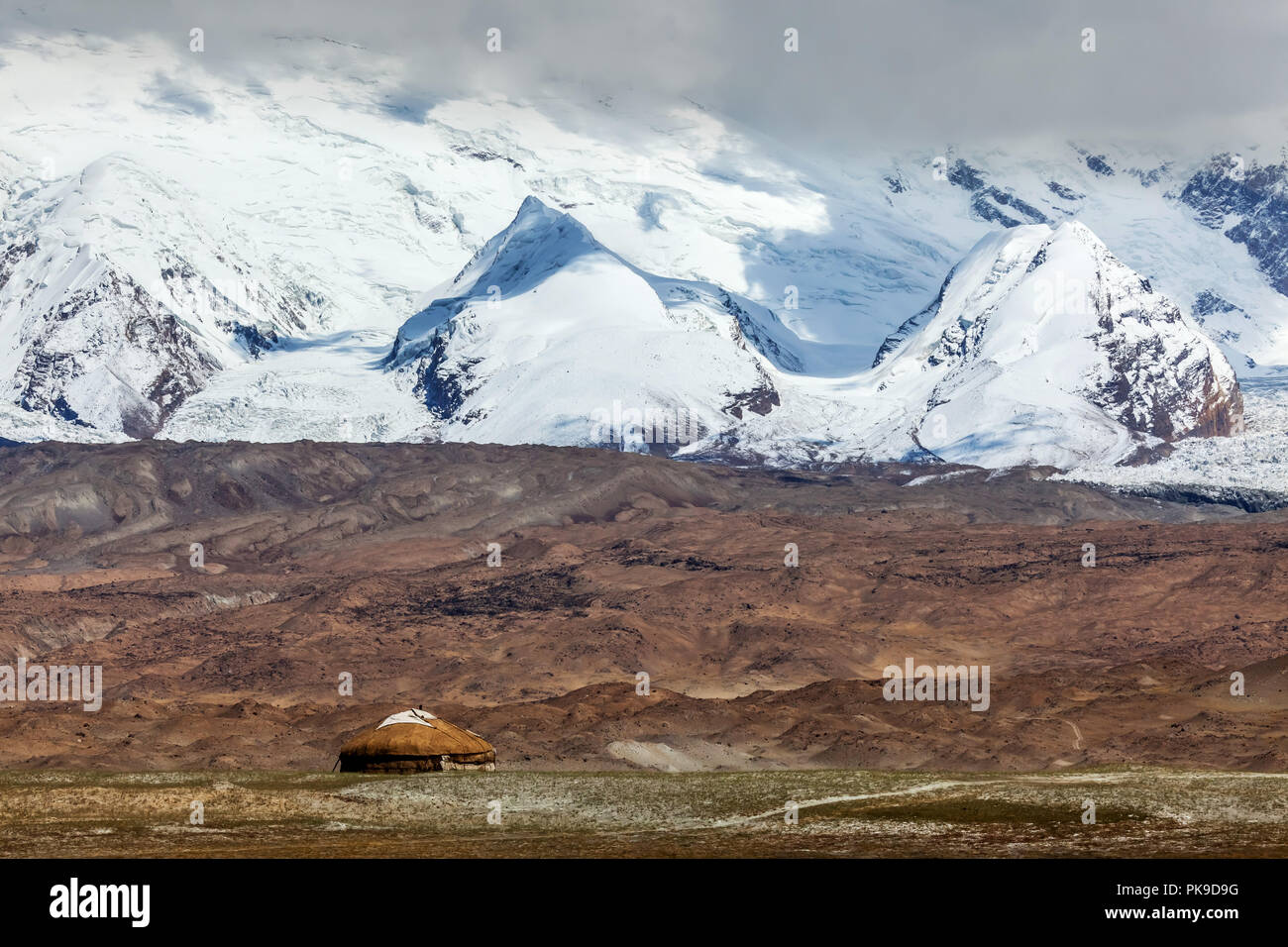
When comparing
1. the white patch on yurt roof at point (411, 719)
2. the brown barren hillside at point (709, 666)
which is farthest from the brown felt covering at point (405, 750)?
the brown barren hillside at point (709, 666)

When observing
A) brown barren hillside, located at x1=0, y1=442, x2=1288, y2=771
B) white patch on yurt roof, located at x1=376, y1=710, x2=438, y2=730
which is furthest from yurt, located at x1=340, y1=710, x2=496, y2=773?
brown barren hillside, located at x1=0, y1=442, x2=1288, y2=771

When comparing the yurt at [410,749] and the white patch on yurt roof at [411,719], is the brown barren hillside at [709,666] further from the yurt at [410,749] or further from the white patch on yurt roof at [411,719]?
the yurt at [410,749]

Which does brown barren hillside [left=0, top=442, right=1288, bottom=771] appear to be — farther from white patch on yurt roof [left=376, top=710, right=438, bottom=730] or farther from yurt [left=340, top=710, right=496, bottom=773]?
yurt [left=340, top=710, right=496, bottom=773]

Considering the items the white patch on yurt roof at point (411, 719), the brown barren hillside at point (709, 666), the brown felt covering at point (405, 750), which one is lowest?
the brown felt covering at point (405, 750)

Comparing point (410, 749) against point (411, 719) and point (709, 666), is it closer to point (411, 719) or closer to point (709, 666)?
point (411, 719)

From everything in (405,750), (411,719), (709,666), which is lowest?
(405,750)

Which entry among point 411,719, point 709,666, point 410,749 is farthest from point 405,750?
point 709,666
